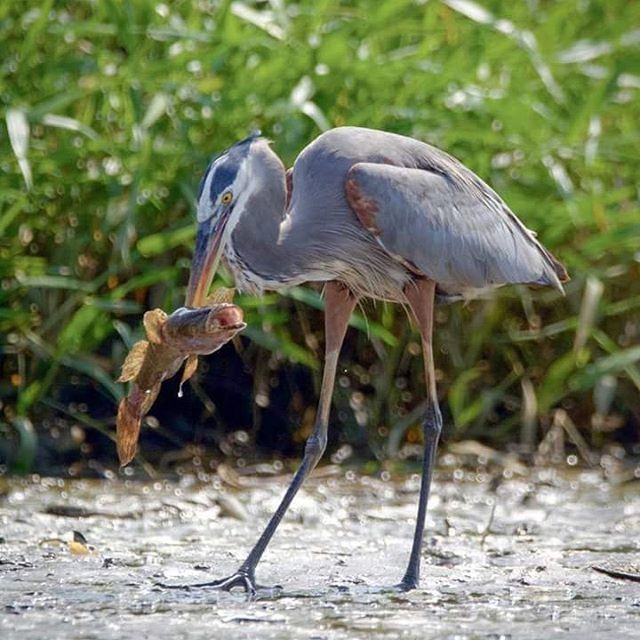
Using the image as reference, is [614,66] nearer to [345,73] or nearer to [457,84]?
[457,84]

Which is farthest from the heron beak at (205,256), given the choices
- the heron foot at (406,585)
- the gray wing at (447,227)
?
the heron foot at (406,585)

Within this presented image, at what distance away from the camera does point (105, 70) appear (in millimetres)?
5520

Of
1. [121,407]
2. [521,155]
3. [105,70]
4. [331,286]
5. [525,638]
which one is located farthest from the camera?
[521,155]

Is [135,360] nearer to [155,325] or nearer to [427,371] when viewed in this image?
[155,325]

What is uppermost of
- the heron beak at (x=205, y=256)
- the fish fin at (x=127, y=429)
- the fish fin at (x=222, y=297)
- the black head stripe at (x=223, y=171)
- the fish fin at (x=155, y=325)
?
the black head stripe at (x=223, y=171)

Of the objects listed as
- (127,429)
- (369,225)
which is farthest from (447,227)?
(127,429)

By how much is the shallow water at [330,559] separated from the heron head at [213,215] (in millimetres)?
742

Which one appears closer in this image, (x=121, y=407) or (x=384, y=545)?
(x=121, y=407)

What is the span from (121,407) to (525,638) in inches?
46.7

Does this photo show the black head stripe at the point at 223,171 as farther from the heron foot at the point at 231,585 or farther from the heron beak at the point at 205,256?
the heron foot at the point at 231,585

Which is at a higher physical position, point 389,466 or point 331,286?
point 331,286

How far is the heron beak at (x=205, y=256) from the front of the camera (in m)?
4.03

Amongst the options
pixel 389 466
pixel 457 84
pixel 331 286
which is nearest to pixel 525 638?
pixel 331 286

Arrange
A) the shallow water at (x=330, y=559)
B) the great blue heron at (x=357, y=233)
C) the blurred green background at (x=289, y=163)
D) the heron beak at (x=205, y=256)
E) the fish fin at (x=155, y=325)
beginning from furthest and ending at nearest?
the blurred green background at (x=289, y=163), the great blue heron at (x=357, y=233), the heron beak at (x=205, y=256), the fish fin at (x=155, y=325), the shallow water at (x=330, y=559)
